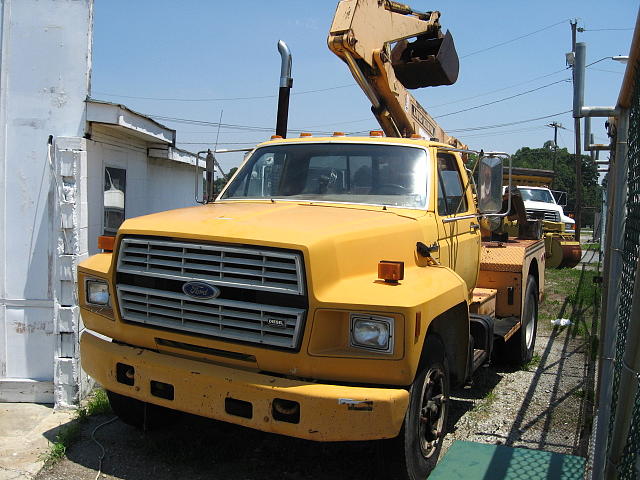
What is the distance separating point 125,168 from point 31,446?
3275 millimetres

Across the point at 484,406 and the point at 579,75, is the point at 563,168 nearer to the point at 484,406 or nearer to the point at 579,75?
the point at 484,406

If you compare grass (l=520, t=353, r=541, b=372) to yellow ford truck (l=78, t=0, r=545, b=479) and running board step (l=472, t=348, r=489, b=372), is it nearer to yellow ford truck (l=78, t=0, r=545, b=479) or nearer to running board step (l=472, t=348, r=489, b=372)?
running board step (l=472, t=348, r=489, b=372)

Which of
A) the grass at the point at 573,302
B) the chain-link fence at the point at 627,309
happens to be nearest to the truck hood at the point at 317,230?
the chain-link fence at the point at 627,309

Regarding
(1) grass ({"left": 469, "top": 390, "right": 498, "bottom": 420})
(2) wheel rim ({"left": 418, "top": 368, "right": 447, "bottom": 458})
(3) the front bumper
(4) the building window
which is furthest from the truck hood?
(4) the building window

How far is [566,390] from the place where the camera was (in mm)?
6055

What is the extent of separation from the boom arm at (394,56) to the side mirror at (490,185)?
2500mm

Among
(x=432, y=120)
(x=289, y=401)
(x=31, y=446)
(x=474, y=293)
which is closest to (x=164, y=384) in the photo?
(x=289, y=401)

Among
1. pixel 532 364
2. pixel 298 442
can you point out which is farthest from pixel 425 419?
pixel 532 364

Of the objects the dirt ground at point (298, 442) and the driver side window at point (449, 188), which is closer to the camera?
the dirt ground at point (298, 442)

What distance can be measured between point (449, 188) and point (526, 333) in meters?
2.54

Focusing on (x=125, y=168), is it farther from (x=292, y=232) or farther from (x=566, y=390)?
(x=566, y=390)

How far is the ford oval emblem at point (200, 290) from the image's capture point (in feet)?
12.0

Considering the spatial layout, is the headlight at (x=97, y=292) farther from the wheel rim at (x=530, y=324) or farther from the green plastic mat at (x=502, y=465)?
the wheel rim at (x=530, y=324)

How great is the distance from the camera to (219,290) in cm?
365
